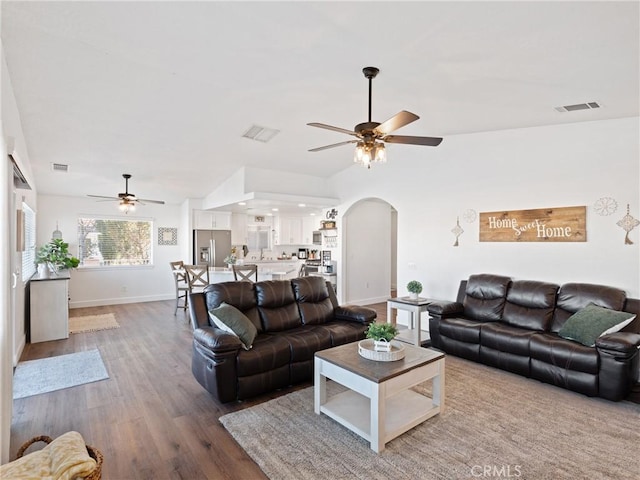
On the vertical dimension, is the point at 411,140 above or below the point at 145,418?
above

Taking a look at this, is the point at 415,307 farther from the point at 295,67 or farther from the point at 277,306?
the point at 295,67

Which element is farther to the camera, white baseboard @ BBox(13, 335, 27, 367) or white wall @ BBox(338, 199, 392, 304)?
white wall @ BBox(338, 199, 392, 304)

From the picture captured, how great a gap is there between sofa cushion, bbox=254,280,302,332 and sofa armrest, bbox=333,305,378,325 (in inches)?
20.4

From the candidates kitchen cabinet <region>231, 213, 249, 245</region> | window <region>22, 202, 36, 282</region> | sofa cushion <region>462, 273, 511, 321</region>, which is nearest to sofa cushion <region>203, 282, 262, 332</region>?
sofa cushion <region>462, 273, 511, 321</region>

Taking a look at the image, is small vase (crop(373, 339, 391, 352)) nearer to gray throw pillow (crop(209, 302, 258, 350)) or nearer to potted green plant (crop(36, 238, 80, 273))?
gray throw pillow (crop(209, 302, 258, 350))

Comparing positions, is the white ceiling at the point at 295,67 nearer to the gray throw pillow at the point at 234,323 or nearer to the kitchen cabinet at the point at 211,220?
the gray throw pillow at the point at 234,323

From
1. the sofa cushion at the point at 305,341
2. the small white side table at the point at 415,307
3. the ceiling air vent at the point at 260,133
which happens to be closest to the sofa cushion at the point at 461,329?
the small white side table at the point at 415,307

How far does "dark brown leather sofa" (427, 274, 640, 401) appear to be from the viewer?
3070mm

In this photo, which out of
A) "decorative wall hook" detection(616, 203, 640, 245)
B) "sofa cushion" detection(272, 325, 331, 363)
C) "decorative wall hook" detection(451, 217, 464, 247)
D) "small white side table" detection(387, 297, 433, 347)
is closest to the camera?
"sofa cushion" detection(272, 325, 331, 363)

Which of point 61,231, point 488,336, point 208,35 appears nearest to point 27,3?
point 208,35

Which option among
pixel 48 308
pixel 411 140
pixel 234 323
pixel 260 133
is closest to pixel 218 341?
pixel 234 323

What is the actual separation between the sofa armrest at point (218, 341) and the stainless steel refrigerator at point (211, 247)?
214 inches

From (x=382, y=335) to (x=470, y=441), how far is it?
96 centimetres

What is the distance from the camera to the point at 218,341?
2961mm
